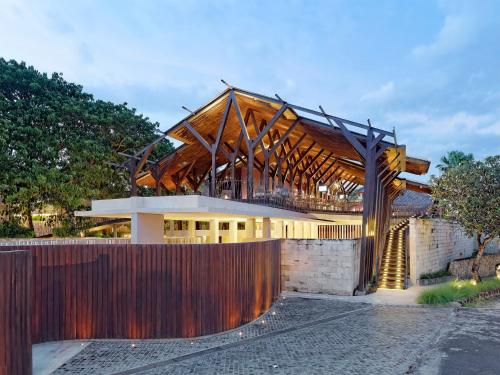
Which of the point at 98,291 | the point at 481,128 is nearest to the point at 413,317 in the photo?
the point at 98,291

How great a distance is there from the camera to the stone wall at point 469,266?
2244cm

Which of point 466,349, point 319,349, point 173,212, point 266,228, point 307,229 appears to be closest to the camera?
point 319,349

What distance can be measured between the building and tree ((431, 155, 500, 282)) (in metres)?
1.79

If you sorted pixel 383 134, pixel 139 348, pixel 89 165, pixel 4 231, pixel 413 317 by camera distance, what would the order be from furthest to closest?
1. pixel 89 165
2. pixel 4 231
3. pixel 383 134
4. pixel 413 317
5. pixel 139 348

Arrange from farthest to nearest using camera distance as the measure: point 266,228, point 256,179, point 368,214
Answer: point 256,179 < point 266,228 < point 368,214

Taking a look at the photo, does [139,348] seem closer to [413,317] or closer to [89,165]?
[413,317]

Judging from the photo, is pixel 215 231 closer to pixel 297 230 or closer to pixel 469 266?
pixel 297 230

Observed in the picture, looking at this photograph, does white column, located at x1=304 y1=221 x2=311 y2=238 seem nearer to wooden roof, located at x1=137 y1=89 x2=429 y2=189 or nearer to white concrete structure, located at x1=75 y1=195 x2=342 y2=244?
white concrete structure, located at x1=75 y1=195 x2=342 y2=244

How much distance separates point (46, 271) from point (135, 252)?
195cm

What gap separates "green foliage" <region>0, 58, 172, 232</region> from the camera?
64.5 feet

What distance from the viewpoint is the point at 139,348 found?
8.11m

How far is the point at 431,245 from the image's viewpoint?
67.3 feet

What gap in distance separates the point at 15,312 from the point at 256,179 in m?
26.8

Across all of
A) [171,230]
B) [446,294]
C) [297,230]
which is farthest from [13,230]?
[446,294]
